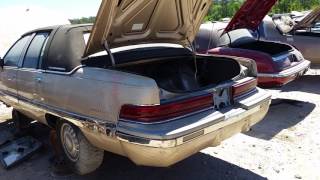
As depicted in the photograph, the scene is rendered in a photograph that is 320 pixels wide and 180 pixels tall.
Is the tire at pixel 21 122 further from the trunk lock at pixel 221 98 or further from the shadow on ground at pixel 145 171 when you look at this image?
the trunk lock at pixel 221 98

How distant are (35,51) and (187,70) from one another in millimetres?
1799

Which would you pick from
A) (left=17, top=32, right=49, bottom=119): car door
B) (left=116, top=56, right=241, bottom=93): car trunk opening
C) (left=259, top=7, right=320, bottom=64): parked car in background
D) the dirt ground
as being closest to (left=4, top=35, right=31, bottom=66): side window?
(left=17, top=32, right=49, bottom=119): car door

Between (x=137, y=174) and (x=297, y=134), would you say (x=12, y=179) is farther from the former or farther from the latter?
(x=297, y=134)

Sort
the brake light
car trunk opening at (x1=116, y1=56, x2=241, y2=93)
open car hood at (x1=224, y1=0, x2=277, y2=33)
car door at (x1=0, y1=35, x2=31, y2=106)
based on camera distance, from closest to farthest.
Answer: the brake light → car trunk opening at (x1=116, y1=56, x2=241, y2=93) → car door at (x1=0, y1=35, x2=31, y2=106) → open car hood at (x1=224, y1=0, x2=277, y2=33)

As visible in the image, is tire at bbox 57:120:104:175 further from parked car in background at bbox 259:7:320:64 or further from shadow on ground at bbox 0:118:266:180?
parked car in background at bbox 259:7:320:64

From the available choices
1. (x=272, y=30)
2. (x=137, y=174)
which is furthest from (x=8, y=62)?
(x=272, y=30)

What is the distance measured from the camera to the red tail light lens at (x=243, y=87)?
419cm

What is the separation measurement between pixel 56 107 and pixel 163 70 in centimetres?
136

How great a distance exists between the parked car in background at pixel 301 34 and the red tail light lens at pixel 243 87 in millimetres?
4639

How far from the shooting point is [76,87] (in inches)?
159

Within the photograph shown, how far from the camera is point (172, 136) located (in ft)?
11.0

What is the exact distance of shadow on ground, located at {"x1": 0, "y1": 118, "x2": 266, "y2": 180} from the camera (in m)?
4.49

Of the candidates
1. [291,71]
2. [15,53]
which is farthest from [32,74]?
[291,71]

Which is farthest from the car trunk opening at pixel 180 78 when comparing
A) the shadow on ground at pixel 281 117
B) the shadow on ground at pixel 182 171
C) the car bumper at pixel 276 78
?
the car bumper at pixel 276 78
